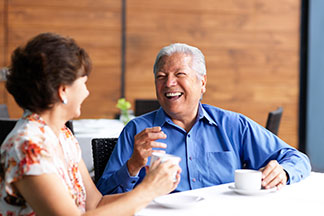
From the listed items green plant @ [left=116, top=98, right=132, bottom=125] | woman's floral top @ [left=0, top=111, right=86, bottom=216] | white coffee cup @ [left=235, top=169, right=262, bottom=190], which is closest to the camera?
Result: woman's floral top @ [left=0, top=111, right=86, bottom=216]

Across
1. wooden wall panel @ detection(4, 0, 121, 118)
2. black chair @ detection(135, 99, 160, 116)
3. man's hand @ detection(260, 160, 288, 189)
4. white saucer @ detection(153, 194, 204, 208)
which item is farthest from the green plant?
white saucer @ detection(153, 194, 204, 208)

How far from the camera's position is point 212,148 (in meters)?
2.02

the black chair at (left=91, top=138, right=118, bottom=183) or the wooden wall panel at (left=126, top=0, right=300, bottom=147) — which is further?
the wooden wall panel at (left=126, top=0, right=300, bottom=147)

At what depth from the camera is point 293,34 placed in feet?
20.4

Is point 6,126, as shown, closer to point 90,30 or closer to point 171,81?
point 171,81

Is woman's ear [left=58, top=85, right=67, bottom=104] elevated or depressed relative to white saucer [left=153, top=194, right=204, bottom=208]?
elevated

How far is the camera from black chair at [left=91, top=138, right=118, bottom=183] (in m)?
1.98

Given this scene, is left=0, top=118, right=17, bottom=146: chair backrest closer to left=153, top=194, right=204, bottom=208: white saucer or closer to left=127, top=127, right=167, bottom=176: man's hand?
left=127, top=127, right=167, bottom=176: man's hand

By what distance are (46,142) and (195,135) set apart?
0.93 m

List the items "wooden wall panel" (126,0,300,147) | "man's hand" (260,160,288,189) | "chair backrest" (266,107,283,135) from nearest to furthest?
1. "man's hand" (260,160,288,189)
2. "chair backrest" (266,107,283,135)
3. "wooden wall panel" (126,0,300,147)

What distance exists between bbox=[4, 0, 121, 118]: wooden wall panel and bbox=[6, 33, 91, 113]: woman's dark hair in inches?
173

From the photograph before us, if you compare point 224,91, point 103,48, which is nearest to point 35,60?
point 103,48

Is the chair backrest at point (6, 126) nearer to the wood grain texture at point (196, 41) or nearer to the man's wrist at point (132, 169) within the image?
the man's wrist at point (132, 169)

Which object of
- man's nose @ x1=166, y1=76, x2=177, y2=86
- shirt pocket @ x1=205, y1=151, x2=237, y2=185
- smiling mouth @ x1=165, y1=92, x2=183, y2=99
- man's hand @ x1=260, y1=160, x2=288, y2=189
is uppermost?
man's nose @ x1=166, y1=76, x2=177, y2=86
